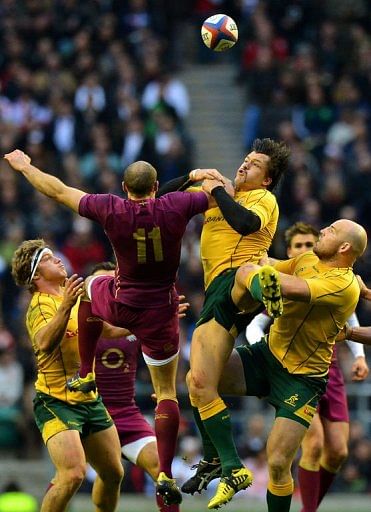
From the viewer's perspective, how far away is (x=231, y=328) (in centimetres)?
1083

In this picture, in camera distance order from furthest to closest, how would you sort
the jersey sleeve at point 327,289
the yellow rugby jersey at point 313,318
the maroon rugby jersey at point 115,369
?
1. the maroon rugby jersey at point 115,369
2. the yellow rugby jersey at point 313,318
3. the jersey sleeve at point 327,289

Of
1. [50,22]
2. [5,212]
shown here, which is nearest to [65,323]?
[5,212]

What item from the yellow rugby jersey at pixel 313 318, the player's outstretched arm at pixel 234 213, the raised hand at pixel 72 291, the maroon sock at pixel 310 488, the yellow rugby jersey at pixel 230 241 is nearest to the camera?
the player's outstretched arm at pixel 234 213

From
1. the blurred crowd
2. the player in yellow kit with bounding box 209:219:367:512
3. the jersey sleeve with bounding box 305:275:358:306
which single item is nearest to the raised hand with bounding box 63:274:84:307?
the player in yellow kit with bounding box 209:219:367:512

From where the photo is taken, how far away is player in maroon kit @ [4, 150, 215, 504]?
10.4m

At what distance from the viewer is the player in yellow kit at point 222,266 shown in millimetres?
10594

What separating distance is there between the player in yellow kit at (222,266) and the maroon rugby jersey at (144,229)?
0.28 m

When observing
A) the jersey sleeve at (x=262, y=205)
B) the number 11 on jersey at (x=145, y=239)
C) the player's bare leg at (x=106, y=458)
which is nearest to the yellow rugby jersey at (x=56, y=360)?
the player's bare leg at (x=106, y=458)

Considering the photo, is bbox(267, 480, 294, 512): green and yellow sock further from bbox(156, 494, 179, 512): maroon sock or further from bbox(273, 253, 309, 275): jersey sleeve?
bbox(273, 253, 309, 275): jersey sleeve

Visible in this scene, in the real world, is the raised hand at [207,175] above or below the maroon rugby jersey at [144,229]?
above

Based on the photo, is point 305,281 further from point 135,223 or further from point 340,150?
point 340,150

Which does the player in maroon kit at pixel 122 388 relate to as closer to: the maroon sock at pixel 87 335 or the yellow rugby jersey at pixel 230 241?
the maroon sock at pixel 87 335

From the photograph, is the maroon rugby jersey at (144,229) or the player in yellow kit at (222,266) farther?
the player in yellow kit at (222,266)

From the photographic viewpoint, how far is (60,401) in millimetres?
11312
